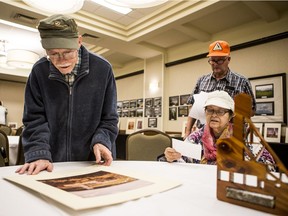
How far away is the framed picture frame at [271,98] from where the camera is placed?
378 centimetres

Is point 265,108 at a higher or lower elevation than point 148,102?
lower

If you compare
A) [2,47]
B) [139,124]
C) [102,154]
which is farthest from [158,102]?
[102,154]

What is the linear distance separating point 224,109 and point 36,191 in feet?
4.05

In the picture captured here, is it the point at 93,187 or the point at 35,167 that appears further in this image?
the point at 35,167

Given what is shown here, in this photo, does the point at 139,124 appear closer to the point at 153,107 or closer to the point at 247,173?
the point at 153,107

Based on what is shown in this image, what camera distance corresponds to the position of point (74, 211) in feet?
1.54

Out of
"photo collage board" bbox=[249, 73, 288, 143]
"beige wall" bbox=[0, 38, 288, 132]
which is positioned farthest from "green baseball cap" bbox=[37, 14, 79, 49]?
"beige wall" bbox=[0, 38, 288, 132]

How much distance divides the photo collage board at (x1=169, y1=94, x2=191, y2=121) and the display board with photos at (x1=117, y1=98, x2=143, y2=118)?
115 centimetres

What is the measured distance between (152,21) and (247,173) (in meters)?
4.29

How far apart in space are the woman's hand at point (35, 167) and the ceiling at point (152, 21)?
11.0 feet

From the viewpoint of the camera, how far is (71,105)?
3.67 feet

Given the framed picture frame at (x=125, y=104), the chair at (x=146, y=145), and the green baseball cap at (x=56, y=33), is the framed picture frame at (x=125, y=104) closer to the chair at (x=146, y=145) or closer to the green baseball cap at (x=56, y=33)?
the chair at (x=146, y=145)

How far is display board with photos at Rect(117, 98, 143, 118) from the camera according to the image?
21.9ft

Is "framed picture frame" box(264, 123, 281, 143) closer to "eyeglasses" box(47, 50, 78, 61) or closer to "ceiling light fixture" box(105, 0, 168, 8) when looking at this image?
"ceiling light fixture" box(105, 0, 168, 8)
